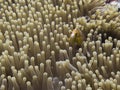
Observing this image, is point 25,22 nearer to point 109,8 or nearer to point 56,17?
point 56,17

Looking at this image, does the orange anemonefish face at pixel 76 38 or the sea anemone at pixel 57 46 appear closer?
the sea anemone at pixel 57 46

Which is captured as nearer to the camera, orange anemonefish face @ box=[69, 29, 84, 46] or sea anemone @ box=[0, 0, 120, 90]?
sea anemone @ box=[0, 0, 120, 90]

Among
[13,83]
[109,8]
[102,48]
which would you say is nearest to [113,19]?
[109,8]

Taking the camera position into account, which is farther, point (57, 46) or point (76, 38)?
point (76, 38)
